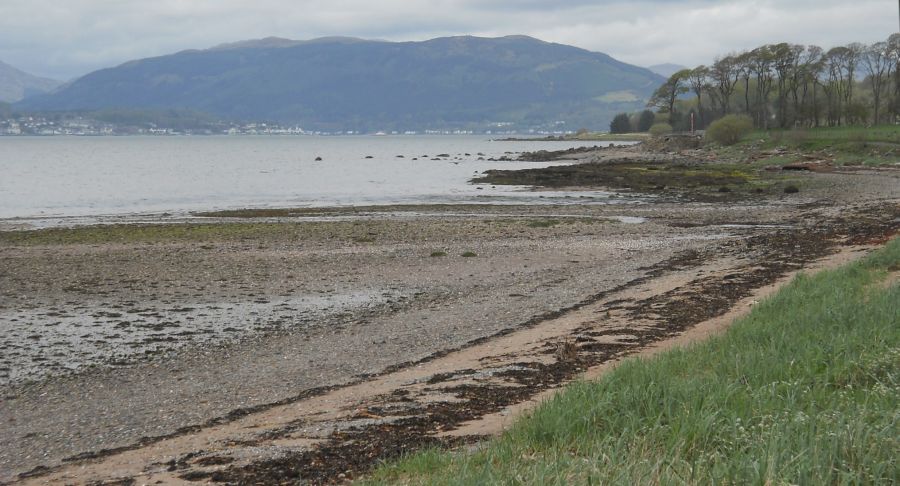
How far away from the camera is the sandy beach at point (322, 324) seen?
916cm

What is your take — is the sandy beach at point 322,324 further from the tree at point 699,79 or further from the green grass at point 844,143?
the tree at point 699,79

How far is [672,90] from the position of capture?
14350 centimetres

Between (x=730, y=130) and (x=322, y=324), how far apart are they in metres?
88.2

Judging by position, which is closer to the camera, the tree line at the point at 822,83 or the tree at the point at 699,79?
the tree line at the point at 822,83

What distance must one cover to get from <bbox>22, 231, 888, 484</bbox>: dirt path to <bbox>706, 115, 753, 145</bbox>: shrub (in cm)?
8306

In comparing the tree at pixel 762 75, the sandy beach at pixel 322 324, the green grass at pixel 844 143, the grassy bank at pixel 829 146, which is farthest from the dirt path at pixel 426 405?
the tree at pixel 762 75

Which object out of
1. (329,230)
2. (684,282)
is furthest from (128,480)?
(329,230)

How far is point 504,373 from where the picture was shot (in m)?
11.4

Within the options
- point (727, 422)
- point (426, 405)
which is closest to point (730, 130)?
point (426, 405)

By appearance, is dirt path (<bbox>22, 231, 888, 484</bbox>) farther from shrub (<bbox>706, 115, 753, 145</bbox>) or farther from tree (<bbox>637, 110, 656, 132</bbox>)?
tree (<bbox>637, 110, 656, 132</bbox>)

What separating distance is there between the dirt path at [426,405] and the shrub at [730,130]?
83061 millimetres

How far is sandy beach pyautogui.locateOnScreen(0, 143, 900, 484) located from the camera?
9164mm

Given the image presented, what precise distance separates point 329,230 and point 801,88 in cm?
9850

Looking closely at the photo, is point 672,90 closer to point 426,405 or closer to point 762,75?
point 762,75
